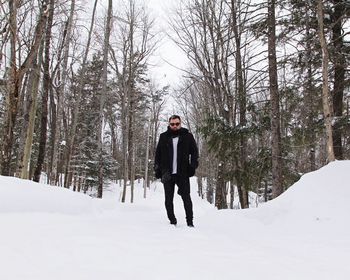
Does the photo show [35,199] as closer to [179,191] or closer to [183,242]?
[179,191]

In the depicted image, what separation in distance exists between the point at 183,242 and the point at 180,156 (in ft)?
6.78

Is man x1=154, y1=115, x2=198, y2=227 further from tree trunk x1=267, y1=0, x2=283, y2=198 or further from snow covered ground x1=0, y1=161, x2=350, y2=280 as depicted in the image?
tree trunk x1=267, y1=0, x2=283, y2=198

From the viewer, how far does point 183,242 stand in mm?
3871

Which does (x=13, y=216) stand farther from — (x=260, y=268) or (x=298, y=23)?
(x=298, y=23)

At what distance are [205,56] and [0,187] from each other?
11.9 meters

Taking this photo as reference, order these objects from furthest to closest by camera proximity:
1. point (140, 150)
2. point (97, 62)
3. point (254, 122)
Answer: point (140, 150)
point (97, 62)
point (254, 122)

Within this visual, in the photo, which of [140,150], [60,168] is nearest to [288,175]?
[60,168]

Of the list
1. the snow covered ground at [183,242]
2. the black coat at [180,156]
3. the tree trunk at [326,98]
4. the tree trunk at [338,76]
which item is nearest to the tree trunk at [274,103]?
the tree trunk at [338,76]

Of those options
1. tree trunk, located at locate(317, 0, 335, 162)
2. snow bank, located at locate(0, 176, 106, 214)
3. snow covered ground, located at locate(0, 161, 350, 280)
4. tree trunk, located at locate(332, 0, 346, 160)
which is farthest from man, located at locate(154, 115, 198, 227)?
tree trunk, located at locate(332, 0, 346, 160)

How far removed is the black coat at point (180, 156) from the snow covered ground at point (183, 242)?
1225mm

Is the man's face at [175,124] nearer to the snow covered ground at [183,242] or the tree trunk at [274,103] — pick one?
the snow covered ground at [183,242]

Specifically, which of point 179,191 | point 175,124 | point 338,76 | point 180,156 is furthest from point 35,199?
point 338,76

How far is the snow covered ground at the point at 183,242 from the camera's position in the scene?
2.60 m

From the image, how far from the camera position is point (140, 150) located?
48812 millimetres
